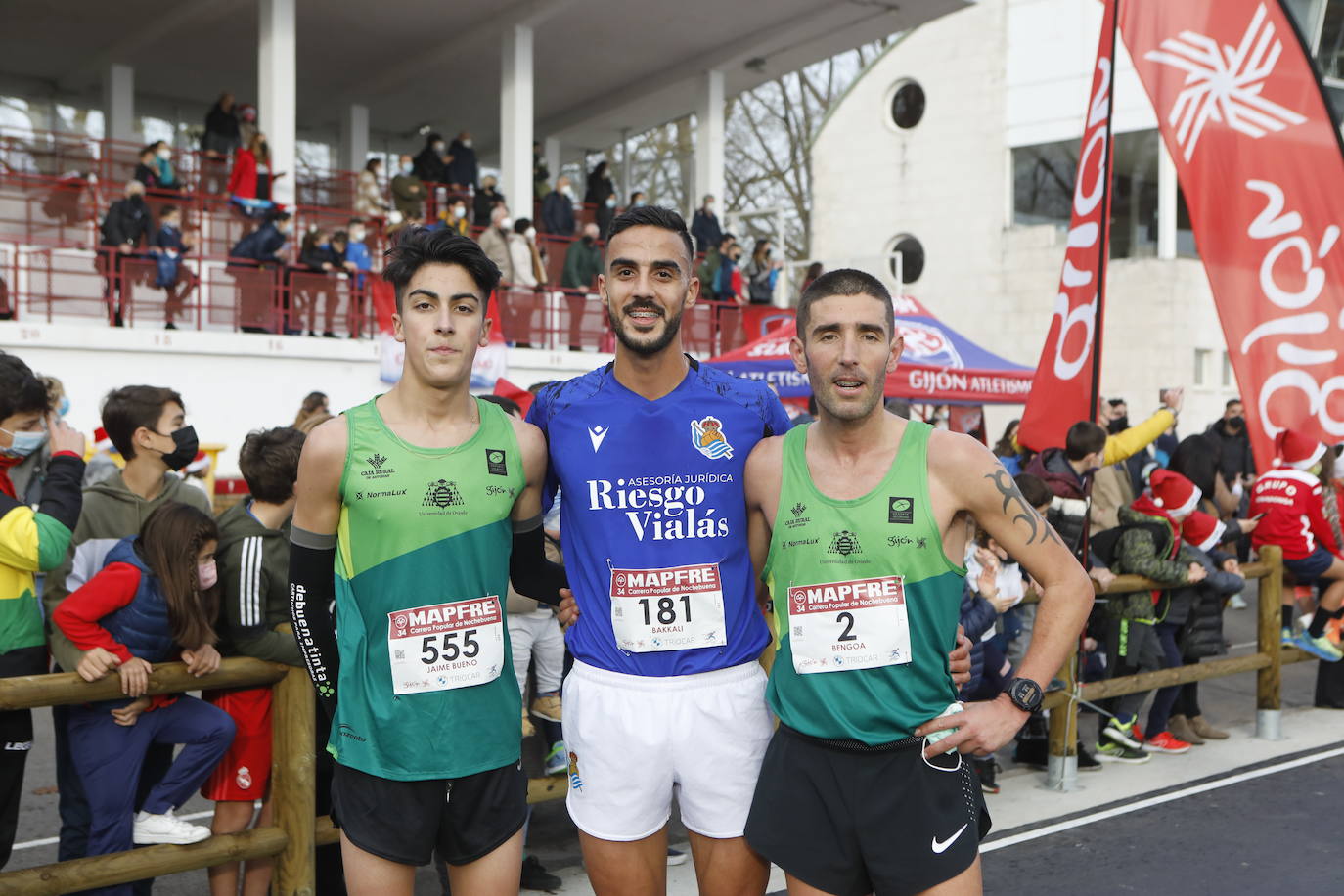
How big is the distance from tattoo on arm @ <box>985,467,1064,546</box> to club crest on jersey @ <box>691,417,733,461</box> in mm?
699

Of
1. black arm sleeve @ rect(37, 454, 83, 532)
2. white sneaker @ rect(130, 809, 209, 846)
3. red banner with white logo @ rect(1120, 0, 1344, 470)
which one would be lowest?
white sneaker @ rect(130, 809, 209, 846)

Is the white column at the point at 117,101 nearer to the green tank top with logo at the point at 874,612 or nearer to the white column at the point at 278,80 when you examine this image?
the white column at the point at 278,80

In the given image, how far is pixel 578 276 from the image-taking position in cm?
1689

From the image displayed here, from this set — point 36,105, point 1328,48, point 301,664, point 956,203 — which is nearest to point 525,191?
point 36,105

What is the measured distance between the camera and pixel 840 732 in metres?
3.02

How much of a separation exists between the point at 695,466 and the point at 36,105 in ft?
70.4

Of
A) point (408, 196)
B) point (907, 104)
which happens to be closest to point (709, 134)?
point (408, 196)

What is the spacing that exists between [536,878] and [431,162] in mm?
15204

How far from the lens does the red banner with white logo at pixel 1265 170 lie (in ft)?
21.4

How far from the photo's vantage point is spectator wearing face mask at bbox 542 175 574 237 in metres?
18.3

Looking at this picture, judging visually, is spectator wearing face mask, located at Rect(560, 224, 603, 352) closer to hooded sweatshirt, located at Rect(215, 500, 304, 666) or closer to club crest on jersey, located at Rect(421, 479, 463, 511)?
hooded sweatshirt, located at Rect(215, 500, 304, 666)

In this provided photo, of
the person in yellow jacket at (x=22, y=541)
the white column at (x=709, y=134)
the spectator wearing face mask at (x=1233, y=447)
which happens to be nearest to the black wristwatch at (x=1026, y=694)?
the person in yellow jacket at (x=22, y=541)

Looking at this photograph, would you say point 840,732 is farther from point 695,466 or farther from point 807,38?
point 807,38

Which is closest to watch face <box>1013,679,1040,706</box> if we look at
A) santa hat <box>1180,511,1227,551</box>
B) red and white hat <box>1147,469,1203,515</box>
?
red and white hat <box>1147,469,1203,515</box>
